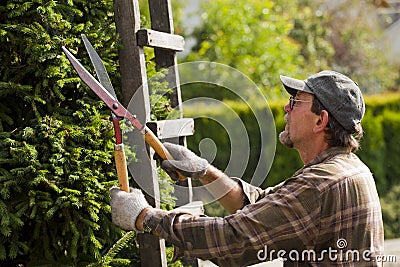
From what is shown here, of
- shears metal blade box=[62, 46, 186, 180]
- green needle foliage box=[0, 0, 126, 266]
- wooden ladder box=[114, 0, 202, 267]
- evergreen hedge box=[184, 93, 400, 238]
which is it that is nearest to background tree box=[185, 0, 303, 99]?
evergreen hedge box=[184, 93, 400, 238]

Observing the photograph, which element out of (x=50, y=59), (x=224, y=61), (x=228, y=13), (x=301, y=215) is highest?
(x=228, y=13)

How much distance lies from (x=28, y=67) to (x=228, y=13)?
23.3ft

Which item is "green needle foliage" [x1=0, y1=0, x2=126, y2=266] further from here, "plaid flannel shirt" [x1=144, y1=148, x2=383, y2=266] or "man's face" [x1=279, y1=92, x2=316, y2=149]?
"man's face" [x1=279, y1=92, x2=316, y2=149]

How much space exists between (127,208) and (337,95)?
0.94 meters

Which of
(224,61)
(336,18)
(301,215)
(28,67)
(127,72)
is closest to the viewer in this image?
(301,215)

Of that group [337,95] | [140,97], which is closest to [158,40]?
[140,97]

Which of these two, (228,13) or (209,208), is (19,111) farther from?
(228,13)

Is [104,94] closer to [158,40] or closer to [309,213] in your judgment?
[158,40]

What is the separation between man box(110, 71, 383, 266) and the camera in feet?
7.95

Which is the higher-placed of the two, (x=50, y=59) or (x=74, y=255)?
(x=50, y=59)

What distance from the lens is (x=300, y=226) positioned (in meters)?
2.42

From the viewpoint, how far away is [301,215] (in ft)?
7.92

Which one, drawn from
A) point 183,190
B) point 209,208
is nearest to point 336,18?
point 209,208

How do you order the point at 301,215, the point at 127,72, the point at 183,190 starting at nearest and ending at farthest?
1. the point at 301,215
2. the point at 127,72
3. the point at 183,190
